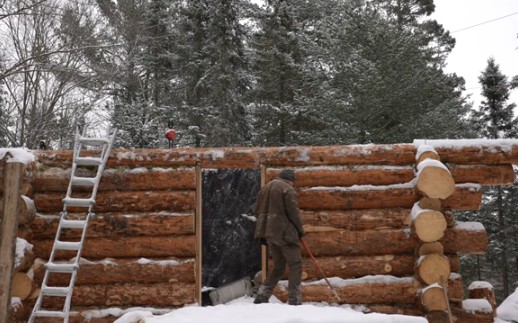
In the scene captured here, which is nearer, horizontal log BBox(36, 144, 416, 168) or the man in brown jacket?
the man in brown jacket

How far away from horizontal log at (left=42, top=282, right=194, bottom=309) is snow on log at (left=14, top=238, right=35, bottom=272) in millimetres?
598

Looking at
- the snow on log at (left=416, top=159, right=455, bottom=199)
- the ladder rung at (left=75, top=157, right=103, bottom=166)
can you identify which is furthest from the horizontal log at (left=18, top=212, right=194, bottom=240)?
the snow on log at (left=416, top=159, right=455, bottom=199)

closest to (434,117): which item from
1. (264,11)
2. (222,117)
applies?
(222,117)

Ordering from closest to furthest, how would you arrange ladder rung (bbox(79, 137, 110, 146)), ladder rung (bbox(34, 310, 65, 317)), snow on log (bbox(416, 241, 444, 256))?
1. ladder rung (bbox(34, 310, 65, 317))
2. snow on log (bbox(416, 241, 444, 256))
3. ladder rung (bbox(79, 137, 110, 146))

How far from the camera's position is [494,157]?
273 inches

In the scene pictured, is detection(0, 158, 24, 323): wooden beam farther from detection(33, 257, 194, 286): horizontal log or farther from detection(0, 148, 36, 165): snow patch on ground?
detection(33, 257, 194, 286): horizontal log

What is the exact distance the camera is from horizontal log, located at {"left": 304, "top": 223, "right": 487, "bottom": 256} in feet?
22.1

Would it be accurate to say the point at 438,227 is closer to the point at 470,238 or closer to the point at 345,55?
the point at 470,238

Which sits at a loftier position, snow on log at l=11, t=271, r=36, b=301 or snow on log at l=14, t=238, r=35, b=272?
snow on log at l=14, t=238, r=35, b=272

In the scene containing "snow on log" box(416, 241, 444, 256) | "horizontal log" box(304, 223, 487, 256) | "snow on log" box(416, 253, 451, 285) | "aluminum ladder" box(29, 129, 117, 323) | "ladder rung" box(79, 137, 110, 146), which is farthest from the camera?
"ladder rung" box(79, 137, 110, 146)

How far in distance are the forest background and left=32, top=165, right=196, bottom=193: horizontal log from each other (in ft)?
19.1

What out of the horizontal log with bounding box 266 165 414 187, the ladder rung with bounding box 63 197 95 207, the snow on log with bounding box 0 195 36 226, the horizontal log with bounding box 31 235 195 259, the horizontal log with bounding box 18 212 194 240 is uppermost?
the horizontal log with bounding box 266 165 414 187

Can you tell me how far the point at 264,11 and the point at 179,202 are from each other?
1657 cm

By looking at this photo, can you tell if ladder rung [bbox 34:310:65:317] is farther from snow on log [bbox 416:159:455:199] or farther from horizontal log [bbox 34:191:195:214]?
snow on log [bbox 416:159:455:199]
